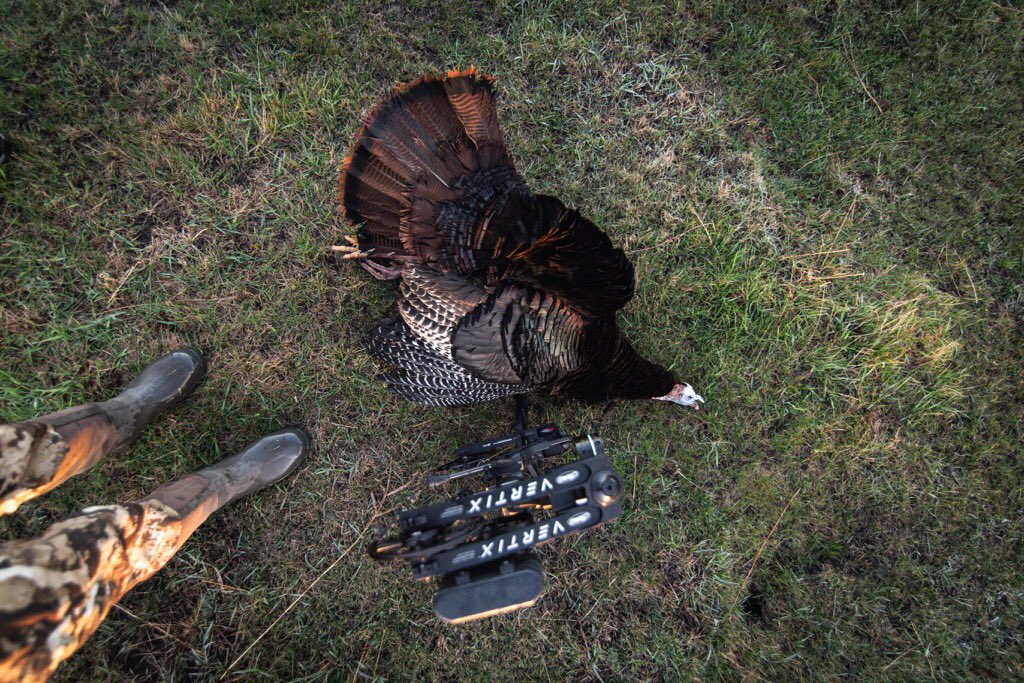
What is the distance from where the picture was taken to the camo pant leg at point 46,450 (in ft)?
5.68

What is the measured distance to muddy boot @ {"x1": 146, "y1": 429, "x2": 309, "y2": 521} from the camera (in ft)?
7.23

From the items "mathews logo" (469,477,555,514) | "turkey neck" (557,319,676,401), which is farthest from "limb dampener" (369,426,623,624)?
"turkey neck" (557,319,676,401)

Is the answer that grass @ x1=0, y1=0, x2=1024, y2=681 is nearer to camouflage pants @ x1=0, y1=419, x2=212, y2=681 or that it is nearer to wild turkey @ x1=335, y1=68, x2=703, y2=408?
wild turkey @ x1=335, y1=68, x2=703, y2=408

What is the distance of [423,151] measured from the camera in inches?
92.7

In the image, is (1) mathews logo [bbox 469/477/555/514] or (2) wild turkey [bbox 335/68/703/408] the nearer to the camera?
(1) mathews logo [bbox 469/477/555/514]

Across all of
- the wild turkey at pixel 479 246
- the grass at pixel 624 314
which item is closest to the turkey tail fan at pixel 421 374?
the wild turkey at pixel 479 246

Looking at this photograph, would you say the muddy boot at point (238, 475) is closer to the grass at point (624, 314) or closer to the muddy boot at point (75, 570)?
the muddy boot at point (75, 570)

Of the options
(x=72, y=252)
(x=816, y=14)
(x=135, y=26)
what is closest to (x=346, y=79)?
(x=135, y=26)

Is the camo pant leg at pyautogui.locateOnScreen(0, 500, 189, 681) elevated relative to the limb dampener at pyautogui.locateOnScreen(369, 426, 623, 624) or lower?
elevated

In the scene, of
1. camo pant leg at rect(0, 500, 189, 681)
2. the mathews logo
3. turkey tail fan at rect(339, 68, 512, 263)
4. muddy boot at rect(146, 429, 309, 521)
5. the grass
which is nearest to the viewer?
camo pant leg at rect(0, 500, 189, 681)

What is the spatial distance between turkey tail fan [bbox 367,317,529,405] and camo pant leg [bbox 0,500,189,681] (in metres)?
1.30

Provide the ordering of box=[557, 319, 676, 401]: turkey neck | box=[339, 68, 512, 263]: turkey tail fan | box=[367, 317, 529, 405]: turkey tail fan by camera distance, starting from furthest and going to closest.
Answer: box=[367, 317, 529, 405]: turkey tail fan < box=[557, 319, 676, 401]: turkey neck < box=[339, 68, 512, 263]: turkey tail fan

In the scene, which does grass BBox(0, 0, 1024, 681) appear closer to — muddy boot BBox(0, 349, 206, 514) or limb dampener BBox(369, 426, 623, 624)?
muddy boot BBox(0, 349, 206, 514)

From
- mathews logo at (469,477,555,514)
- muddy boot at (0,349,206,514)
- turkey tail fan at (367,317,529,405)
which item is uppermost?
muddy boot at (0,349,206,514)
